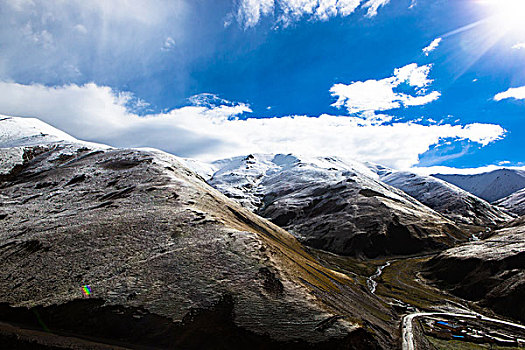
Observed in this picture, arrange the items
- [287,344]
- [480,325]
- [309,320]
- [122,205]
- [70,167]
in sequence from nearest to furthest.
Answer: [287,344]
[309,320]
[480,325]
[122,205]
[70,167]

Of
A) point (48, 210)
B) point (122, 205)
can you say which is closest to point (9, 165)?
point (48, 210)

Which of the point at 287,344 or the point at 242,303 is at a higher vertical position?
the point at 242,303

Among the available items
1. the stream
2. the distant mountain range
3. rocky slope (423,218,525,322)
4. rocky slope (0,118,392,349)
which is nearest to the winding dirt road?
the distant mountain range

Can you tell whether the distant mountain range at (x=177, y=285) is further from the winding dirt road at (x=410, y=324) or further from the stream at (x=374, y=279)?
the stream at (x=374, y=279)

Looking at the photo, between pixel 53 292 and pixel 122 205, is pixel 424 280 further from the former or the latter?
pixel 53 292

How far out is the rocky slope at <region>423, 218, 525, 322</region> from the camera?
85025 millimetres

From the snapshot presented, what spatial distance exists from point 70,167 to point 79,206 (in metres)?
78.7

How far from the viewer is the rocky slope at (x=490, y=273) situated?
85.0m

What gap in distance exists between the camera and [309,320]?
4150cm

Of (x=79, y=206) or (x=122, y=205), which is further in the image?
(x=79, y=206)

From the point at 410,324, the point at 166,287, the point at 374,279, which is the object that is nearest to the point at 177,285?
the point at 166,287

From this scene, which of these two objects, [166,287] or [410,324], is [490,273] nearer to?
[410,324]

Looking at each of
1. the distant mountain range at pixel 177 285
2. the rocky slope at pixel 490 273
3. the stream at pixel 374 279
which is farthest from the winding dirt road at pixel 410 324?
the stream at pixel 374 279

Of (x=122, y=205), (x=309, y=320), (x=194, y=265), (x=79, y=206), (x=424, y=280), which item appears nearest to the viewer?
(x=309, y=320)
